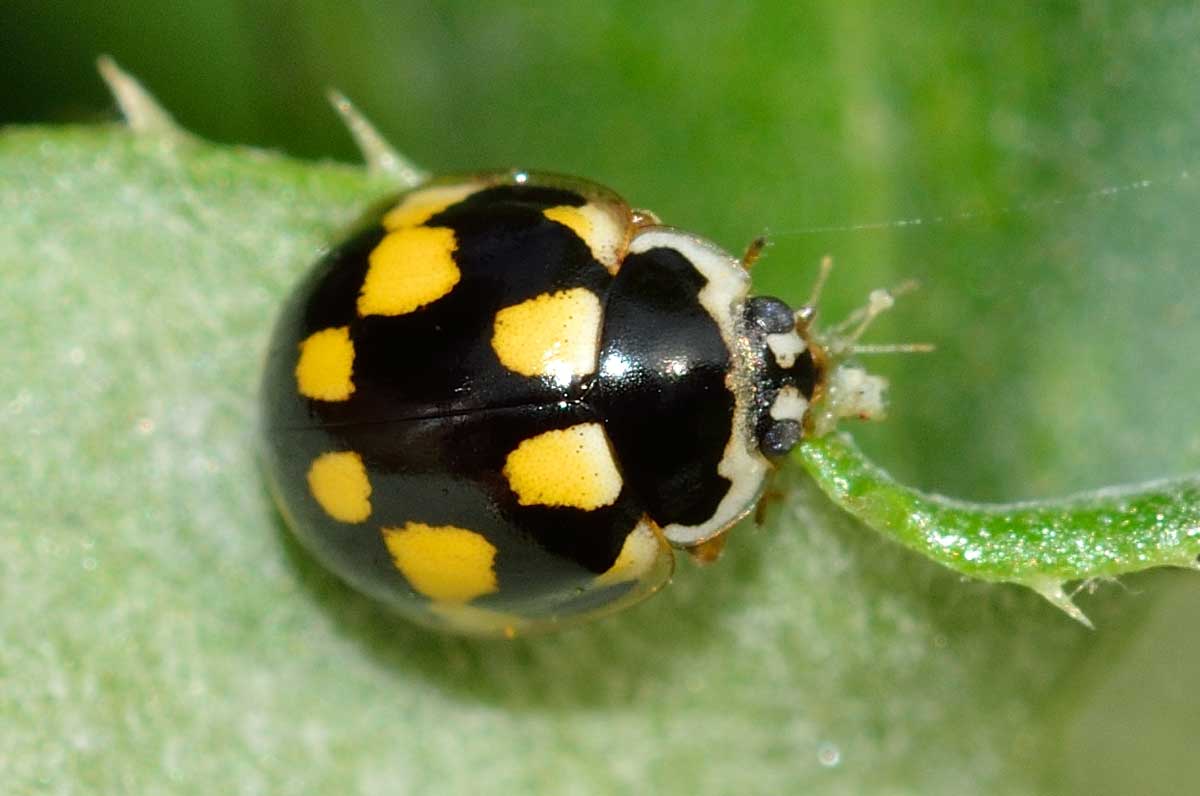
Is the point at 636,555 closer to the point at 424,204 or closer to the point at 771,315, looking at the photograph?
the point at 771,315

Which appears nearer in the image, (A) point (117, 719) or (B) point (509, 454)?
(B) point (509, 454)

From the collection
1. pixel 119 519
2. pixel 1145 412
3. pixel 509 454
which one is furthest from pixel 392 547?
pixel 1145 412

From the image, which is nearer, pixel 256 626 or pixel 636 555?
pixel 636 555

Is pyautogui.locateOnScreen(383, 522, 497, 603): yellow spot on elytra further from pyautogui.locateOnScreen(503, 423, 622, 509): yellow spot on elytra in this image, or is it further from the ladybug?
pyautogui.locateOnScreen(503, 423, 622, 509): yellow spot on elytra

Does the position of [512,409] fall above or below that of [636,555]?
above

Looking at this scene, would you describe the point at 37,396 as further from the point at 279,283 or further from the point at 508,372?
the point at 508,372

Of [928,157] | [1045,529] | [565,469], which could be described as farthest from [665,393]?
[928,157]

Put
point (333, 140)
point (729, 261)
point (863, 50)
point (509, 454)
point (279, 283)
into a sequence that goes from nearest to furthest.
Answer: point (509, 454), point (729, 261), point (279, 283), point (863, 50), point (333, 140)
